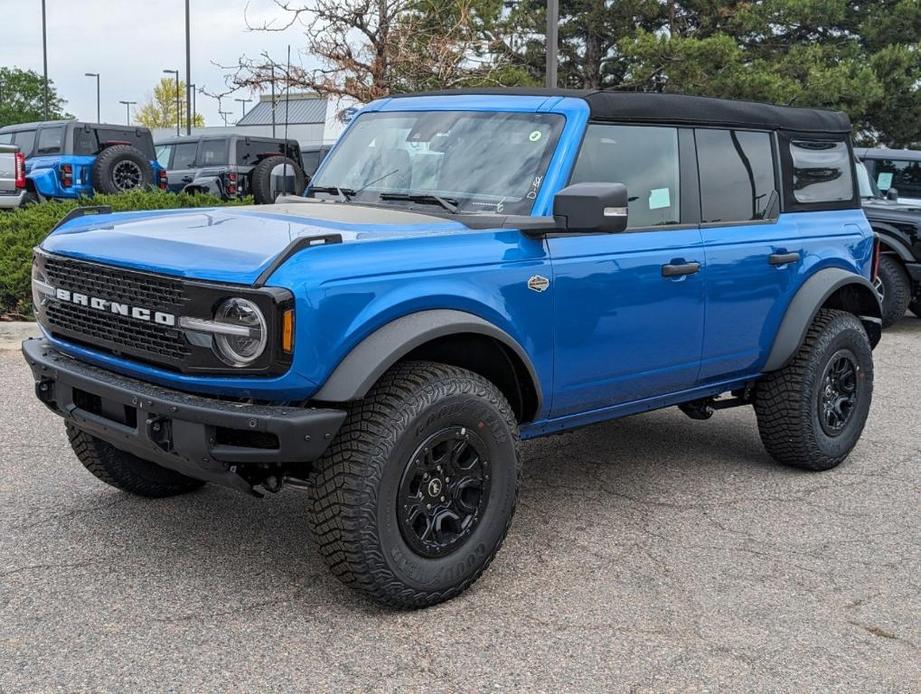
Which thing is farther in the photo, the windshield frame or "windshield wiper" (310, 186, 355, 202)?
"windshield wiper" (310, 186, 355, 202)

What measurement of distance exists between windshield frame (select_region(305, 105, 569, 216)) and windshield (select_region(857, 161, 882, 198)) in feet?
27.8

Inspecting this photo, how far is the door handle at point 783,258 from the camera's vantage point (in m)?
4.99

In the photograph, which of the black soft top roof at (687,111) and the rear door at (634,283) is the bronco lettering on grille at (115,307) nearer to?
the rear door at (634,283)

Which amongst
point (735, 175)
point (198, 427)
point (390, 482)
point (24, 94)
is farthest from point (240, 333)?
point (24, 94)

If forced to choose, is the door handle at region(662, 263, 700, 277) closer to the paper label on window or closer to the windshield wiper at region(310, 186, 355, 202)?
the paper label on window

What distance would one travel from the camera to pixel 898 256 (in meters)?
11.1

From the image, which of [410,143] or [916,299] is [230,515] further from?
[916,299]

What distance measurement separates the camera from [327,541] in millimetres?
3438

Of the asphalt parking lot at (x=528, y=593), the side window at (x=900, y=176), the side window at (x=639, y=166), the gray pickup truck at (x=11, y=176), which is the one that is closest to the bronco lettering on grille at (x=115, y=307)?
the asphalt parking lot at (x=528, y=593)

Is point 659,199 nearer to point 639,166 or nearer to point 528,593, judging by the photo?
point 639,166

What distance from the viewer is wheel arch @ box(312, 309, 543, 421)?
3.32m

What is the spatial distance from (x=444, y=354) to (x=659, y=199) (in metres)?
1.38

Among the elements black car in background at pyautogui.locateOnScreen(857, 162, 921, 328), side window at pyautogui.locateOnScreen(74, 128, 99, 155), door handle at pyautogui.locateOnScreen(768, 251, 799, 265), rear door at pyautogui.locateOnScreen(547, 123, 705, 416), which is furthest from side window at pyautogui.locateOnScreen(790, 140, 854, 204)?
side window at pyautogui.locateOnScreen(74, 128, 99, 155)

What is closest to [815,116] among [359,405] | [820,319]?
[820,319]
